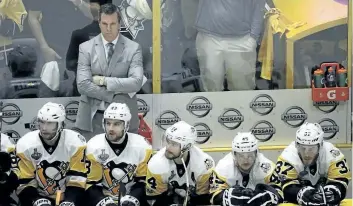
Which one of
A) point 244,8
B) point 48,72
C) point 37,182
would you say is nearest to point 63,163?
point 37,182

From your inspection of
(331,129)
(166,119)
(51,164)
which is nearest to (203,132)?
(166,119)

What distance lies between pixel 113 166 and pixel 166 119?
3.15 feet

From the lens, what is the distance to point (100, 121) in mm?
8406

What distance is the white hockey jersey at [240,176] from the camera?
298 inches

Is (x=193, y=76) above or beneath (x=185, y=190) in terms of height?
above

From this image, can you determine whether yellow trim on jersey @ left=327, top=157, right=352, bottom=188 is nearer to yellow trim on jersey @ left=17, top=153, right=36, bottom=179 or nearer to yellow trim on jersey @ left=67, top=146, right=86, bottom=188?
yellow trim on jersey @ left=67, top=146, right=86, bottom=188

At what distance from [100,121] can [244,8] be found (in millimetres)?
1560

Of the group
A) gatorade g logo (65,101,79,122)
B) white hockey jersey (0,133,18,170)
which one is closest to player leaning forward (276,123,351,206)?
gatorade g logo (65,101,79,122)

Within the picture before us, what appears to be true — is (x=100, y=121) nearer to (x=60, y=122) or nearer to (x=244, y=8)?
(x=60, y=122)

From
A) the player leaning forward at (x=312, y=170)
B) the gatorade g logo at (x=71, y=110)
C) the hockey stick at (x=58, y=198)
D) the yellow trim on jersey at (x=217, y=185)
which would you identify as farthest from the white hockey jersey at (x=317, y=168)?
the gatorade g logo at (x=71, y=110)

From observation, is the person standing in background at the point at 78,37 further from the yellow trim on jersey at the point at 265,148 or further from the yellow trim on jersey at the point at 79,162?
the yellow trim on jersey at the point at 265,148

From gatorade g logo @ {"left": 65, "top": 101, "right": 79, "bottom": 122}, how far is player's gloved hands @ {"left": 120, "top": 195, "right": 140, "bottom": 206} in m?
1.21

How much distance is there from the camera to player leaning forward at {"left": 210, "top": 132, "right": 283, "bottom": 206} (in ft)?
24.1

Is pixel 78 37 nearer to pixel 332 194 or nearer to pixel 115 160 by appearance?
pixel 115 160
